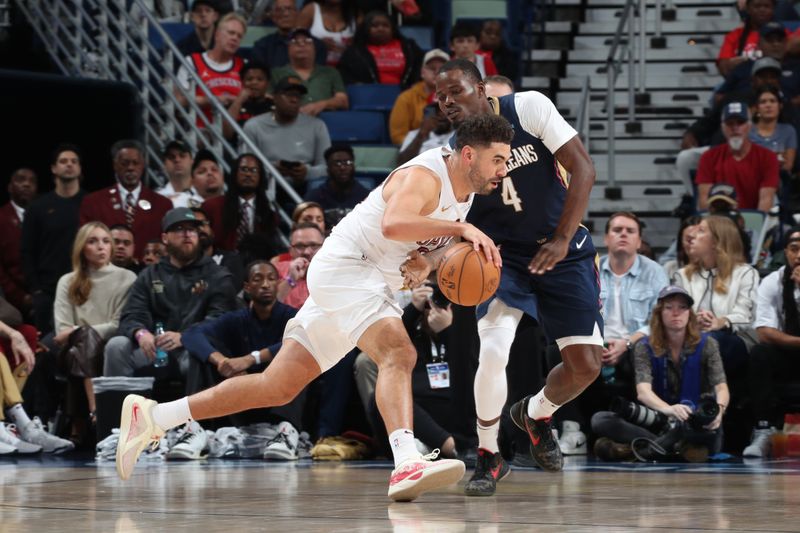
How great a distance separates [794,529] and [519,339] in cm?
409

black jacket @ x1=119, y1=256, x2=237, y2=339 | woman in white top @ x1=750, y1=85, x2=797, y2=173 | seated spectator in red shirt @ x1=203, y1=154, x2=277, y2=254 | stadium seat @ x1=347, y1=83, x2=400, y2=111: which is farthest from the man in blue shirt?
woman in white top @ x1=750, y1=85, x2=797, y2=173

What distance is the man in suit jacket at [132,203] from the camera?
1088cm

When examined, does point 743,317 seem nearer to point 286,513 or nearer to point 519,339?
point 519,339

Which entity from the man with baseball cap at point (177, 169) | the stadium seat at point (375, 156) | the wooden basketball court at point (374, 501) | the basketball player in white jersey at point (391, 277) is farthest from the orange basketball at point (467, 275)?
the stadium seat at point (375, 156)

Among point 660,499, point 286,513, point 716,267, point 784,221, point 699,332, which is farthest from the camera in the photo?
point 784,221

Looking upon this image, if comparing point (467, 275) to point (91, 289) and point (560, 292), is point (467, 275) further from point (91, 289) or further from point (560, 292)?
point (91, 289)

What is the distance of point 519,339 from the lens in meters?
8.20

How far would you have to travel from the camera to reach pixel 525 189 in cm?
620

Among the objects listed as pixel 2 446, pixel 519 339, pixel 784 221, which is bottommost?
pixel 2 446

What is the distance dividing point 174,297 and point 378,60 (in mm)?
4768

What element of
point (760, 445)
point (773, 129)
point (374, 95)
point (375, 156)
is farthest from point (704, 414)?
point (374, 95)

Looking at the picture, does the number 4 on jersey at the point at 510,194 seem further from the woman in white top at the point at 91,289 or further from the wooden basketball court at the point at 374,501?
the woman in white top at the point at 91,289

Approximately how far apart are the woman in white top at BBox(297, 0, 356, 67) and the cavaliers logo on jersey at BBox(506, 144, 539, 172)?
8.07m

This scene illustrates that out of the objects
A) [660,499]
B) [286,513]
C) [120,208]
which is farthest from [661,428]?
[120,208]
